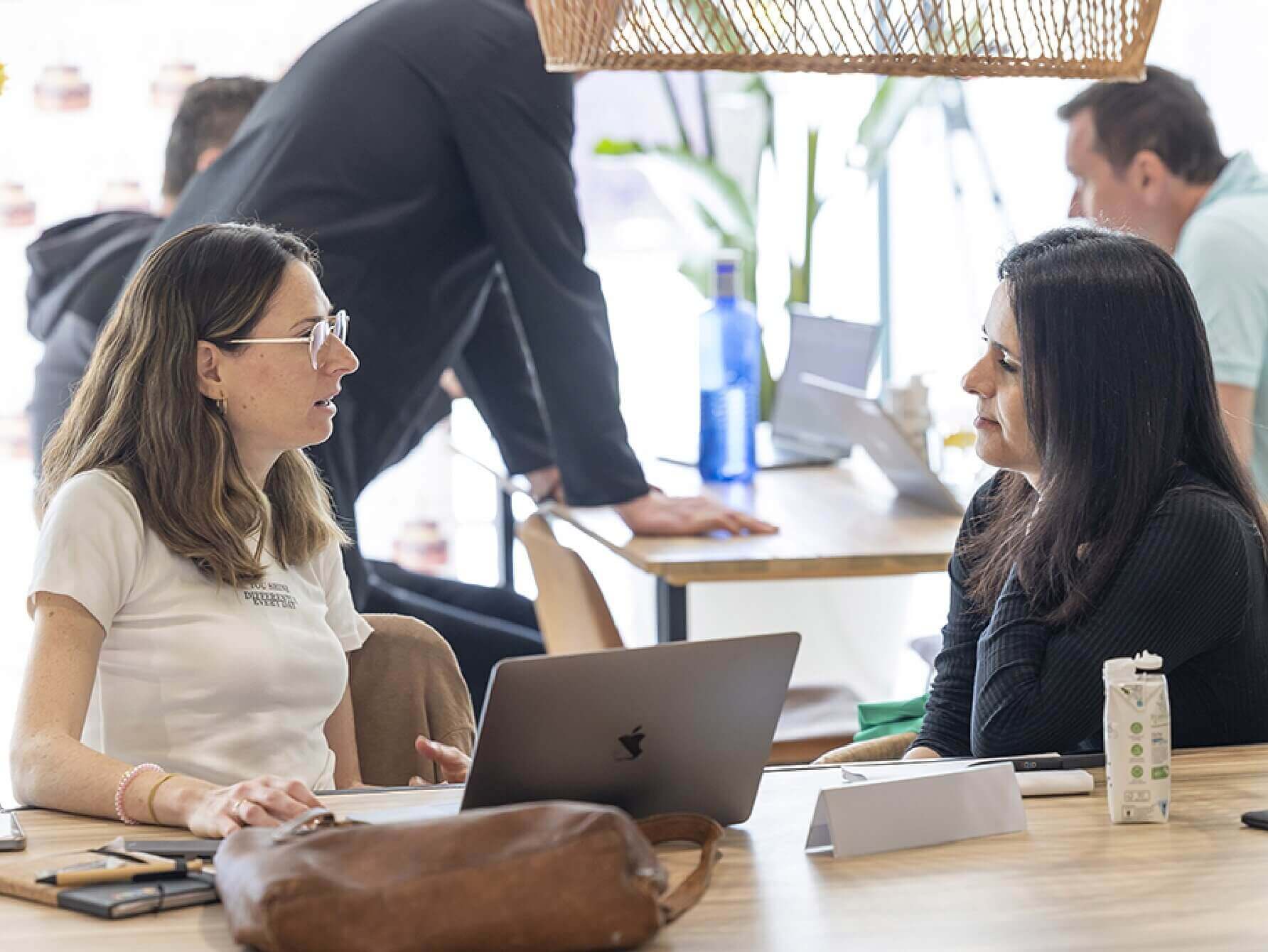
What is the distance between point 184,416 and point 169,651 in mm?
268

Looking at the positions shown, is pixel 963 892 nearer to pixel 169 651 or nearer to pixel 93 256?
pixel 169 651

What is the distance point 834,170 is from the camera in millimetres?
6621

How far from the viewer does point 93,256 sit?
11.0ft

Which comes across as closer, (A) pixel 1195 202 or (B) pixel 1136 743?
(B) pixel 1136 743

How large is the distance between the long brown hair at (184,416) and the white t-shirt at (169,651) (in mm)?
33

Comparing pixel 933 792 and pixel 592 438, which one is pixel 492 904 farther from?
pixel 592 438

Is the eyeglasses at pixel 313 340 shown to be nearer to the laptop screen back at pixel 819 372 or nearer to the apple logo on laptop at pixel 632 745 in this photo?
the apple logo on laptop at pixel 632 745

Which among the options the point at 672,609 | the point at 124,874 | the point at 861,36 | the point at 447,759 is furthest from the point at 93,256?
the point at 124,874

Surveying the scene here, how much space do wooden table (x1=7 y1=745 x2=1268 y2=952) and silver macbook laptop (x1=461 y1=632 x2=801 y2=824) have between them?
0.06 metres

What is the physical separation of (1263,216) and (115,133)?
3.68 m

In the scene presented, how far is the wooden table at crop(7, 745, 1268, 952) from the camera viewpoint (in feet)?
3.94

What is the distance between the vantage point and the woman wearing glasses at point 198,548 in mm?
1699

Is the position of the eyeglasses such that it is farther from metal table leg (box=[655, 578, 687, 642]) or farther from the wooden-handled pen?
metal table leg (box=[655, 578, 687, 642])

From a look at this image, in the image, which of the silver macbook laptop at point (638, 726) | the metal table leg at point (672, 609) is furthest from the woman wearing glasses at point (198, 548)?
the metal table leg at point (672, 609)
